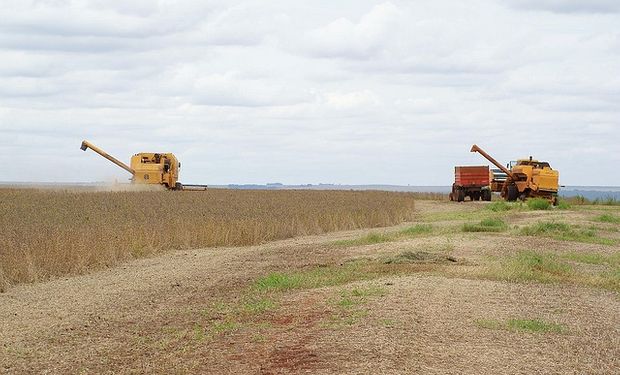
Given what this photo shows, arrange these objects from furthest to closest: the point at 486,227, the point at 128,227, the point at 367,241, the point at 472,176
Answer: the point at 472,176, the point at 486,227, the point at 367,241, the point at 128,227

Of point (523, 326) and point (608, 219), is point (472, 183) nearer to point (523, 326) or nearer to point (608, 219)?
point (608, 219)

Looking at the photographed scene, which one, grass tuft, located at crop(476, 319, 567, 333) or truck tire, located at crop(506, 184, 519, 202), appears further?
truck tire, located at crop(506, 184, 519, 202)

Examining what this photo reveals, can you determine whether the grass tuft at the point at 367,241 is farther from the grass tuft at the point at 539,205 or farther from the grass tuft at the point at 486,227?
the grass tuft at the point at 539,205

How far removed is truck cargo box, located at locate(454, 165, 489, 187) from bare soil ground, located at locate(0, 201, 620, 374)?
39.7 m

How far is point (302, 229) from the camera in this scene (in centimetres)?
3048

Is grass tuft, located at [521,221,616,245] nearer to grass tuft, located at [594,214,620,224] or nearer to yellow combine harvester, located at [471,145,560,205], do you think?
Result: grass tuft, located at [594,214,620,224]

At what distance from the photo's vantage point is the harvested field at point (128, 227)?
61.5ft

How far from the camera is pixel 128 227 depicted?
24109 mm

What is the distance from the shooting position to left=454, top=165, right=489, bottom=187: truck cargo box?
58.1m

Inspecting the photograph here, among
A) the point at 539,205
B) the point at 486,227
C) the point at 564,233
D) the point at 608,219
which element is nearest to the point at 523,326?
the point at 564,233

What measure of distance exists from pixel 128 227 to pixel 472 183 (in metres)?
38.1

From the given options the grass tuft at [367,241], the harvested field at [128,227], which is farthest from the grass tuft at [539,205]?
the grass tuft at [367,241]

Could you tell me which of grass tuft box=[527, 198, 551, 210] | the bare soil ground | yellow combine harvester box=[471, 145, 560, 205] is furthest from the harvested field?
yellow combine harvester box=[471, 145, 560, 205]

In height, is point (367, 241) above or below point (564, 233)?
below
